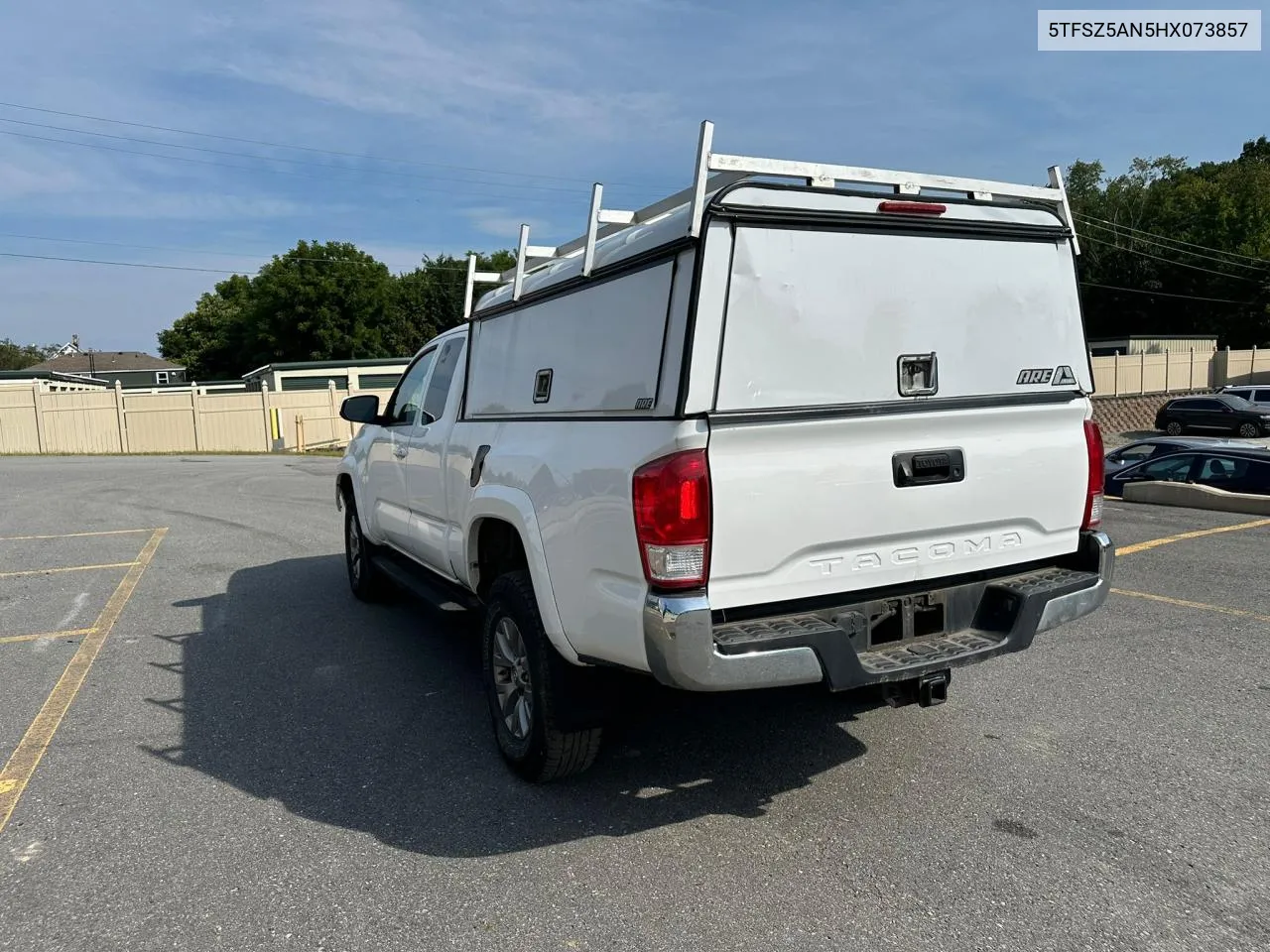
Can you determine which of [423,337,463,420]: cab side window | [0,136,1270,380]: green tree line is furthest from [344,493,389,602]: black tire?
[0,136,1270,380]: green tree line

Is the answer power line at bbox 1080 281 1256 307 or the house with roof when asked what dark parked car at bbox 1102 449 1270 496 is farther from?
the house with roof

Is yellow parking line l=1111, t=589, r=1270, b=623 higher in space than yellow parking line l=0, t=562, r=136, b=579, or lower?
lower

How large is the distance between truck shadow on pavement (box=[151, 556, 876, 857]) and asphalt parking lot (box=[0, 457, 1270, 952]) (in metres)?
0.02

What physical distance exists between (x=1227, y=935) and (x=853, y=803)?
4.33ft

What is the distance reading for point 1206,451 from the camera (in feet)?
43.8

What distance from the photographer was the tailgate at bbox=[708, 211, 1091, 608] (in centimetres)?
330

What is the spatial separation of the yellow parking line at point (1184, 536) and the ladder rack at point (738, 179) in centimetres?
588

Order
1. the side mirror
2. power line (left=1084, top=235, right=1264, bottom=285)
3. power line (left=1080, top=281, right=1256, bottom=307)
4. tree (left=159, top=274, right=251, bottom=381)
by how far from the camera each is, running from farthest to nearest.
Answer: tree (left=159, top=274, right=251, bottom=381) → power line (left=1080, top=281, right=1256, bottom=307) → power line (left=1084, top=235, right=1264, bottom=285) → the side mirror

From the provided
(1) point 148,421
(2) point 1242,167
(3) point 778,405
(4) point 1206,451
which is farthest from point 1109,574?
(2) point 1242,167

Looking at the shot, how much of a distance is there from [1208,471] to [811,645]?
12.4 meters

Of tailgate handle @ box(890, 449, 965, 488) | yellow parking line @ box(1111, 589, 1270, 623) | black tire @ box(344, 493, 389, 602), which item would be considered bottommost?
yellow parking line @ box(1111, 589, 1270, 623)

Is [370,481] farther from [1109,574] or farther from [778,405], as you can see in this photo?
[1109,574]

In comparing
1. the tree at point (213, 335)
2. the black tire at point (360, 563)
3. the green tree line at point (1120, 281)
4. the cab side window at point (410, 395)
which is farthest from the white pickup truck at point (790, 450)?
the tree at point (213, 335)

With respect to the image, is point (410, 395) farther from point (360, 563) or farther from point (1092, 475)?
point (1092, 475)
